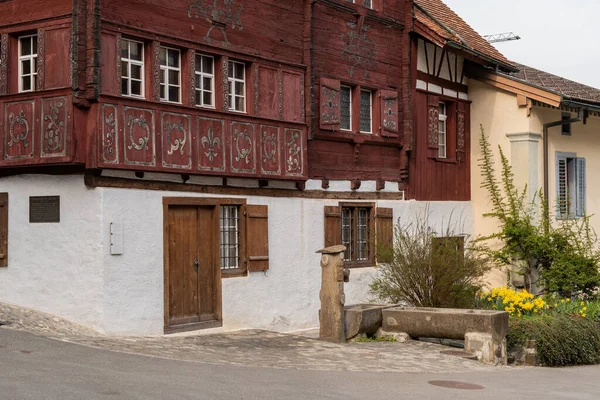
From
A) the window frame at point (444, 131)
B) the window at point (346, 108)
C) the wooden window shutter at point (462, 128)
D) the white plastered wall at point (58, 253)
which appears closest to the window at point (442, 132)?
the window frame at point (444, 131)

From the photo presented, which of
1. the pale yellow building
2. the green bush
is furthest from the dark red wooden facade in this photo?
the green bush

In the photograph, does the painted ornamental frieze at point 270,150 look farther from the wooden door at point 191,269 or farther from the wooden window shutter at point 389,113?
the wooden window shutter at point 389,113

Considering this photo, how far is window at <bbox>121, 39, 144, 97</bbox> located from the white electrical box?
2010 mm

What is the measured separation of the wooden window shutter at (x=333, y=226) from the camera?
18703 millimetres

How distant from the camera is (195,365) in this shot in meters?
11.3

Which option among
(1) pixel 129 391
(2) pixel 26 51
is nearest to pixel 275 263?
(2) pixel 26 51

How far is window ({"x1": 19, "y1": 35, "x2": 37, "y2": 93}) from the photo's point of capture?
1419 cm

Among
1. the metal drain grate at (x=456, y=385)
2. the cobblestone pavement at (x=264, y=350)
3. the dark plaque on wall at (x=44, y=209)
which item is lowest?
the metal drain grate at (x=456, y=385)

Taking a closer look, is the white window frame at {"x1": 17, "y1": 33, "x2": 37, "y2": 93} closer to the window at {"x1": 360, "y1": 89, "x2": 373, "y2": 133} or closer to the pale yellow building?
the window at {"x1": 360, "y1": 89, "x2": 373, "y2": 133}

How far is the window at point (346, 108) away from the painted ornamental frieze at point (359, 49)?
1.24ft

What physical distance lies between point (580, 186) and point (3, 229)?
15882mm

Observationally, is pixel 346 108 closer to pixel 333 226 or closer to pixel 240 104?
pixel 333 226

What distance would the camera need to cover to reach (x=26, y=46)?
14.3m

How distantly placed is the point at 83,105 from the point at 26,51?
5.46 ft
